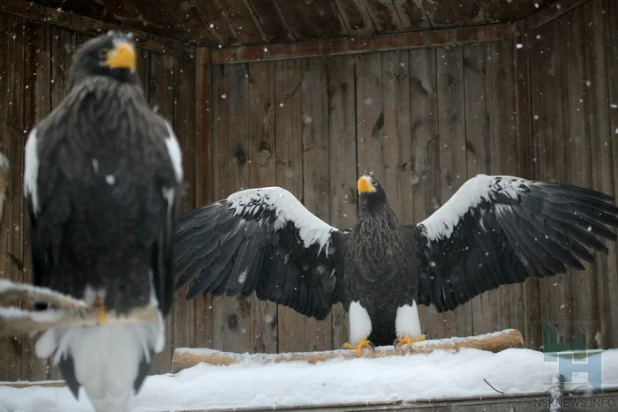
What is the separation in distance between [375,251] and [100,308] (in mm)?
2741

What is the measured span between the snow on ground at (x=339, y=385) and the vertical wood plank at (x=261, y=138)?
1966mm

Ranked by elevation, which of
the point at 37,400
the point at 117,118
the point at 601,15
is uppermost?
the point at 601,15

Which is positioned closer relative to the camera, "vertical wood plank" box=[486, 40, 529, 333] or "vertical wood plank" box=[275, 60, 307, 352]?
"vertical wood plank" box=[486, 40, 529, 333]

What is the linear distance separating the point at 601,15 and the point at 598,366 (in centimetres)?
220

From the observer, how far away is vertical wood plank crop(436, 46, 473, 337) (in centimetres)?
502

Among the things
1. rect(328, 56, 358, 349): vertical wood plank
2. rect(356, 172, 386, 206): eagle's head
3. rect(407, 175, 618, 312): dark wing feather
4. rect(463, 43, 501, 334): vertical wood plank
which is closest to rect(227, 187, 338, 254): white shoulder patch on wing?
rect(356, 172, 386, 206): eagle's head

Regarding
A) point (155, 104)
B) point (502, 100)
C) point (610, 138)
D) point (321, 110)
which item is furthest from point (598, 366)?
point (155, 104)

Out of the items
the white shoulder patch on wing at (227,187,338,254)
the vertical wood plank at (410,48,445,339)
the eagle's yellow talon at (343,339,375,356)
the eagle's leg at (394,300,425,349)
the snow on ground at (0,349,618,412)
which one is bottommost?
the snow on ground at (0,349,618,412)

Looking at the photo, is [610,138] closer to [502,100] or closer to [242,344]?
[502,100]

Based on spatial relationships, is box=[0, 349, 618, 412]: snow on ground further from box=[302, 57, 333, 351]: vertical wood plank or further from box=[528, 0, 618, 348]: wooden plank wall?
box=[302, 57, 333, 351]: vertical wood plank

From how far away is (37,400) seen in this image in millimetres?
2904

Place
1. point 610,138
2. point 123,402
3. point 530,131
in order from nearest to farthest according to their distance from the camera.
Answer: point 123,402 → point 610,138 → point 530,131

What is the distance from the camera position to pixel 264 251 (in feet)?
14.1

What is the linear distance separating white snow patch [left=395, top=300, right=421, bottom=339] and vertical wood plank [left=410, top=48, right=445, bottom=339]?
2.29 ft
